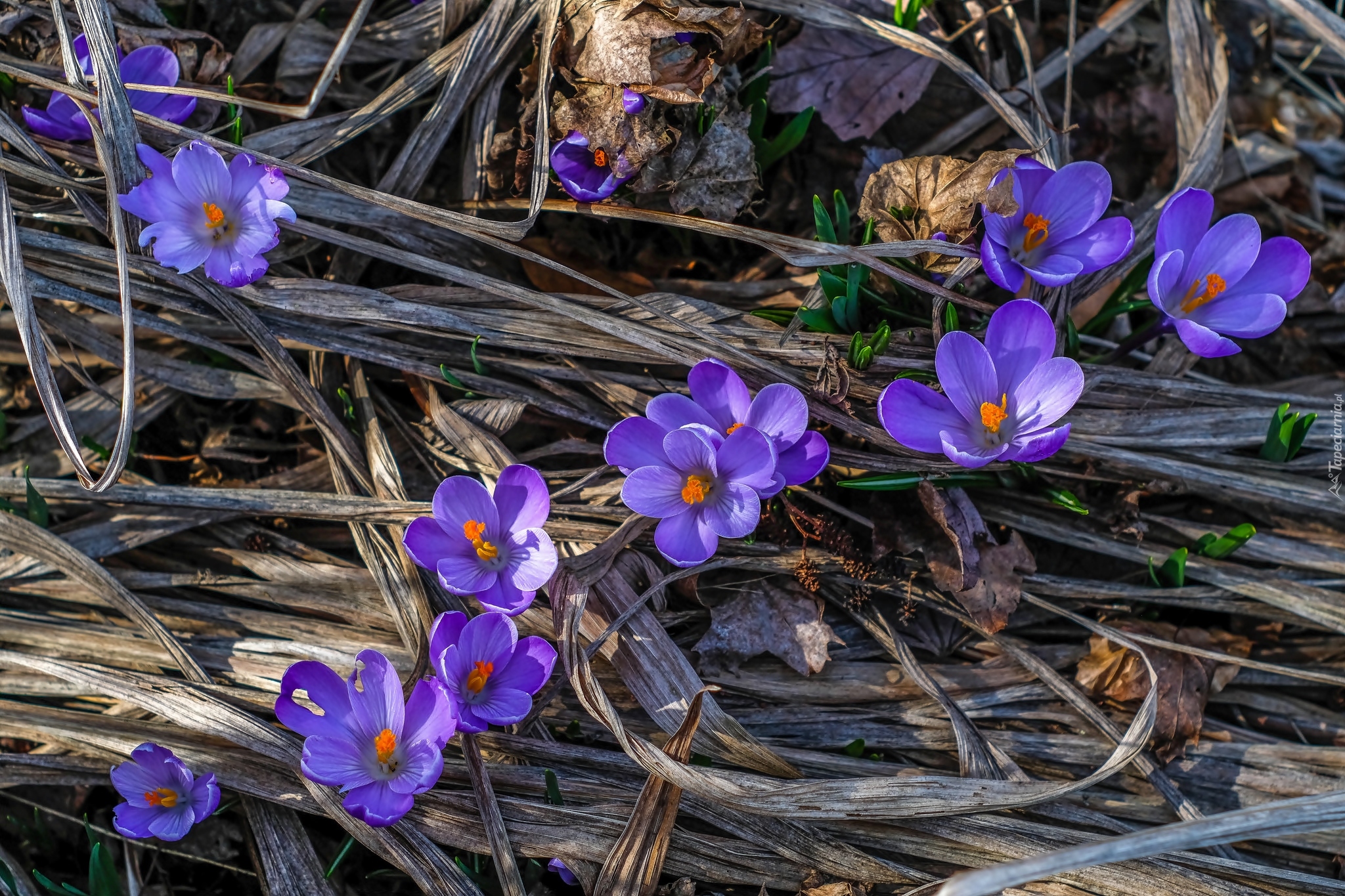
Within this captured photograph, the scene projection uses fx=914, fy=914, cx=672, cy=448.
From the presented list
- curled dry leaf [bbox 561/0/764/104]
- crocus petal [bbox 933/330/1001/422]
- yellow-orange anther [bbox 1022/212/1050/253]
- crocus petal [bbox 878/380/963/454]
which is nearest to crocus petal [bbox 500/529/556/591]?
crocus petal [bbox 878/380/963/454]

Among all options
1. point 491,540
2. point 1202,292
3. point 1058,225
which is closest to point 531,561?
point 491,540

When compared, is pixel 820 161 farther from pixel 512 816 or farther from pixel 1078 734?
pixel 512 816

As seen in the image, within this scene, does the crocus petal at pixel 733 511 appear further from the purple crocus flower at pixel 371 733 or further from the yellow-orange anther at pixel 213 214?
the yellow-orange anther at pixel 213 214

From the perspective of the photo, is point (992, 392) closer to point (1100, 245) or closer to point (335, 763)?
point (1100, 245)

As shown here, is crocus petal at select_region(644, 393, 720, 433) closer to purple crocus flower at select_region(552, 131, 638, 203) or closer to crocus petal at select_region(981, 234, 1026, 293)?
purple crocus flower at select_region(552, 131, 638, 203)

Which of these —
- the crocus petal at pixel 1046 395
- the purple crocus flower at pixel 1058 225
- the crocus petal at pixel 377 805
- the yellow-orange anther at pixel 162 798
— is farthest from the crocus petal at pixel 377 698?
the purple crocus flower at pixel 1058 225
